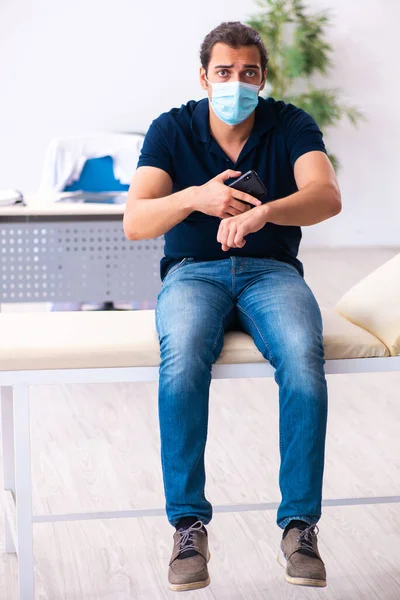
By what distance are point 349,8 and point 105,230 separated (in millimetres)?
3403

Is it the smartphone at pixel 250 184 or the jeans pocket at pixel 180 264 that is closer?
the smartphone at pixel 250 184

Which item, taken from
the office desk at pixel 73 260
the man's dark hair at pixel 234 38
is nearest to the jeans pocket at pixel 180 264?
the man's dark hair at pixel 234 38

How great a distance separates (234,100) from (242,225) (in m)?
0.32

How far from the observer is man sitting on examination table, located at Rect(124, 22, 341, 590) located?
159cm

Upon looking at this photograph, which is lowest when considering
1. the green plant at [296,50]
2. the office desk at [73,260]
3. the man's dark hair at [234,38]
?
the office desk at [73,260]

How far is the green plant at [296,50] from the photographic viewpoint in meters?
5.84

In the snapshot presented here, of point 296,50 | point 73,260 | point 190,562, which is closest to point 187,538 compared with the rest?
point 190,562

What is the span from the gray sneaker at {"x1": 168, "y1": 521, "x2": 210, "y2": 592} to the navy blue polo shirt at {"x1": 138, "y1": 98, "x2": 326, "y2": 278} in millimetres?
592

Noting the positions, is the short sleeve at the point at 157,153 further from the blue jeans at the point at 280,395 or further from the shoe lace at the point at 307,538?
the shoe lace at the point at 307,538

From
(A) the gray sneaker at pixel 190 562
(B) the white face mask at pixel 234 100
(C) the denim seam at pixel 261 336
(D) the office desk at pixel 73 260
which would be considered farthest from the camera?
(D) the office desk at pixel 73 260

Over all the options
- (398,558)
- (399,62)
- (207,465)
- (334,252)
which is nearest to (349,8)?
(399,62)

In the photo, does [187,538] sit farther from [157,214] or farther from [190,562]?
[157,214]

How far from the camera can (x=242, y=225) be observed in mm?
1679

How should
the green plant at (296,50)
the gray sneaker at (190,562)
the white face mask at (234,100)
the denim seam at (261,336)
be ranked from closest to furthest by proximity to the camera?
the gray sneaker at (190,562) → the denim seam at (261,336) → the white face mask at (234,100) → the green plant at (296,50)
